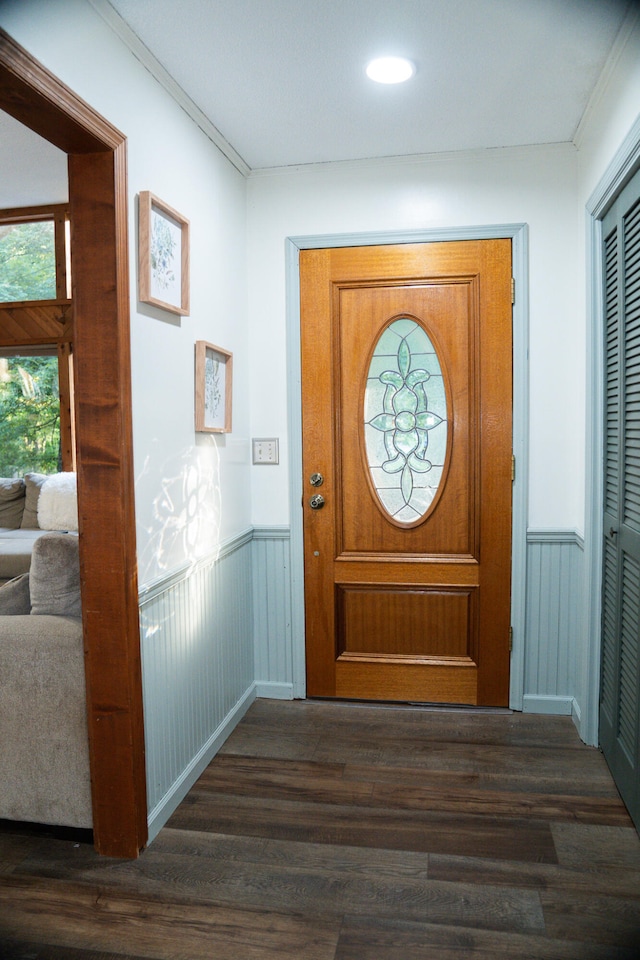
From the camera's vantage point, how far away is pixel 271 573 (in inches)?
130

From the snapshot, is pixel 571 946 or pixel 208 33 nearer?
pixel 571 946

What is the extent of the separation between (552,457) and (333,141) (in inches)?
62.2

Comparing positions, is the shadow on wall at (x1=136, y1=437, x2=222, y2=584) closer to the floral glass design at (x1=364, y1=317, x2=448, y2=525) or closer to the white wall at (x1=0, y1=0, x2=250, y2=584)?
the white wall at (x1=0, y1=0, x2=250, y2=584)

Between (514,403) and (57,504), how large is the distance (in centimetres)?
296

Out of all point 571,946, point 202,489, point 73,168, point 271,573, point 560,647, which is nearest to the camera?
point 571,946

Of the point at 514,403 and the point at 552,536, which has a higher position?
the point at 514,403

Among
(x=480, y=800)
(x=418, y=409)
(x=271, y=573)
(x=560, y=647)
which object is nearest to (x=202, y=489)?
(x=271, y=573)

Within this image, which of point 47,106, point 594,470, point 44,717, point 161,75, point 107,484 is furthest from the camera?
point 594,470

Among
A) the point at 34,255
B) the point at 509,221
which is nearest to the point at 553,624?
the point at 509,221

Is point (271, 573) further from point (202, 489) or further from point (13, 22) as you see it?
point (13, 22)

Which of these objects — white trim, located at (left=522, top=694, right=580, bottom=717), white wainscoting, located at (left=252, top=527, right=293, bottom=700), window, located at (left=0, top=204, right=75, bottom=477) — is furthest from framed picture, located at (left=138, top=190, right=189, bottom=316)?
window, located at (left=0, top=204, right=75, bottom=477)

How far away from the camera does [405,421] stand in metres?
3.16

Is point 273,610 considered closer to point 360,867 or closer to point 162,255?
point 360,867

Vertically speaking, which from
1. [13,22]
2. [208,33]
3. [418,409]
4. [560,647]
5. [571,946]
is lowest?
[571,946]
